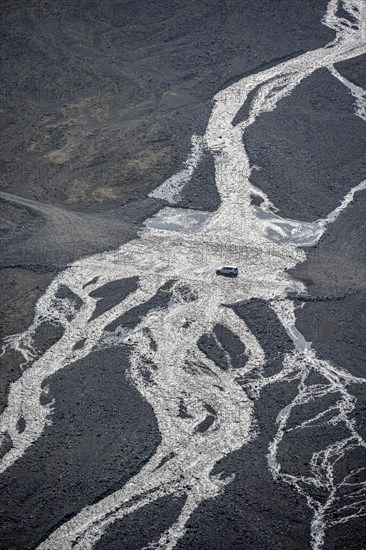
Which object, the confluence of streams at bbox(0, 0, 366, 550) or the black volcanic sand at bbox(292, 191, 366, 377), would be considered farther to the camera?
the black volcanic sand at bbox(292, 191, 366, 377)

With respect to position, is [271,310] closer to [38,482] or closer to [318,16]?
[38,482]

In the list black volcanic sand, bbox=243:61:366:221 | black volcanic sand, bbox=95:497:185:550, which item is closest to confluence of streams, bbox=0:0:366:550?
black volcanic sand, bbox=95:497:185:550

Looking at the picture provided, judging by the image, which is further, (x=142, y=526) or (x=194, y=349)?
(x=194, y=349)

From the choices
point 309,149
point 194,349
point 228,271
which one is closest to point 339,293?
point 228,271

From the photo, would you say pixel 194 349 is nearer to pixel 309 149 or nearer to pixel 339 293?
pixel 339 293

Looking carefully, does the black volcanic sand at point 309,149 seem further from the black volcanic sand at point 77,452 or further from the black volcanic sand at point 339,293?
the black volcanic sand at point 77,452

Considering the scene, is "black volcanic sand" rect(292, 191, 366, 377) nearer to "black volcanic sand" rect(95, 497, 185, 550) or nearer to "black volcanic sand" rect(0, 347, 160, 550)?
"black volcanic sand" rect(0, 347, 160, 550)
